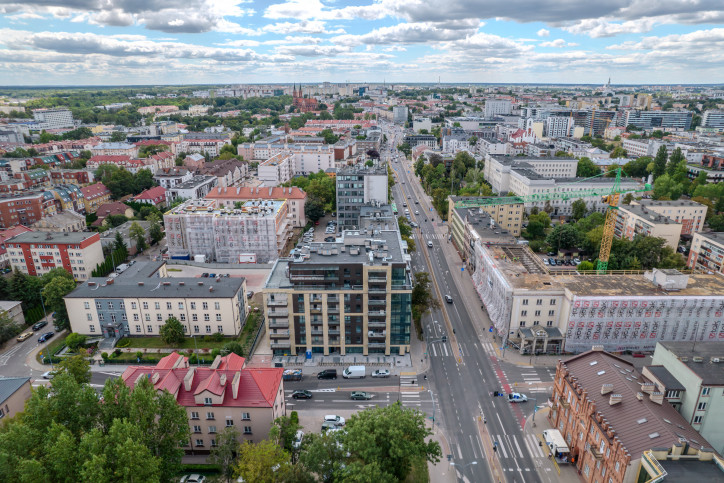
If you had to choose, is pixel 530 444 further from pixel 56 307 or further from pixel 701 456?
pixel 56 307

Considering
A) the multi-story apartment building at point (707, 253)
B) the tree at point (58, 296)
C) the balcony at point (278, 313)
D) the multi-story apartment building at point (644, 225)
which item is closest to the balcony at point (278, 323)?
the balcony at point (278, 313)

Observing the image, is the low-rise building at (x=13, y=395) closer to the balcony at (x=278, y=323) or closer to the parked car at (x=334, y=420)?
the balcony at (x=278, y=323)

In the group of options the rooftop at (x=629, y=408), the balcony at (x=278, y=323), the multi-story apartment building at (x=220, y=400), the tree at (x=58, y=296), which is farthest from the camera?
the tree at (x=58, y=296)

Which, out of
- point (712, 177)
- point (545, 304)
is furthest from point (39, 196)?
point (712, 177)

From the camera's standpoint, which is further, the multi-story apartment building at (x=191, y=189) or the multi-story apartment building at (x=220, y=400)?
the multi-story apartment building at (x=191, y=189)

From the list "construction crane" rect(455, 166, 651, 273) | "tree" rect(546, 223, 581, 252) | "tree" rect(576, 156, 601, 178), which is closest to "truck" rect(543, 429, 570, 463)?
"construction crane" rect(455, 166, 651, 273)
